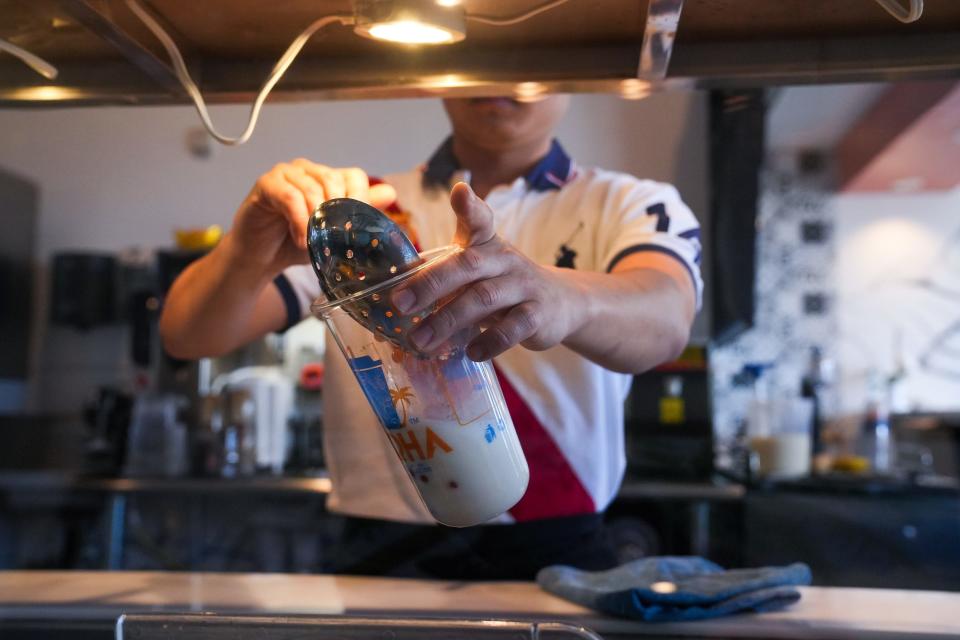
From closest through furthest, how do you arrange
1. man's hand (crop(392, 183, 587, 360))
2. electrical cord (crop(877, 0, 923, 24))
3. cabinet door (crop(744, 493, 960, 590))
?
man's hand (crop(392, 183, 587, 360)) → electrical cord (crop(877, 0, 923, 24)) → cabinet door (crop(744, 493, 960, 590))

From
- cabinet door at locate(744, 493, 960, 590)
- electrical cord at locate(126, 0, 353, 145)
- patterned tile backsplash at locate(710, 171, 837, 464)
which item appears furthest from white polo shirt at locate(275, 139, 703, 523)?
patterned tile backsplash at locate(710, 171, 837, 464)

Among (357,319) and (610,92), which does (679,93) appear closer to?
(610,92)

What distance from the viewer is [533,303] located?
2.20ft

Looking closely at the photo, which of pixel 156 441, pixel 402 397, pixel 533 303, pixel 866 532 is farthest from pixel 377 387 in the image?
pixel 156 441

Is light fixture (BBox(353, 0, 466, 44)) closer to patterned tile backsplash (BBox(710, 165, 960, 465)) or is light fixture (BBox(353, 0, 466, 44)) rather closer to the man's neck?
the man's neck

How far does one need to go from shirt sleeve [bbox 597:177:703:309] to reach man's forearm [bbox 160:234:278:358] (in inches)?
14.9

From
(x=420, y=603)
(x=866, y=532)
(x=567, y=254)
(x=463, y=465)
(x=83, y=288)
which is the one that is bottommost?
(x=866, y=532)

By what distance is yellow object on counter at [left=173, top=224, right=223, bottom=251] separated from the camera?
1771mm

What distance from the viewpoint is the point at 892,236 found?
4734mm

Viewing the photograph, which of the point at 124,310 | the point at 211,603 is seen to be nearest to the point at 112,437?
the point at 124,310

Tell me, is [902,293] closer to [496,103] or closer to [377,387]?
[496,103]

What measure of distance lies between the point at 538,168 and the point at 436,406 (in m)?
0.50

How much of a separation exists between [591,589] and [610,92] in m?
0.50

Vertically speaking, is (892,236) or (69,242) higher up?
(892,236)
